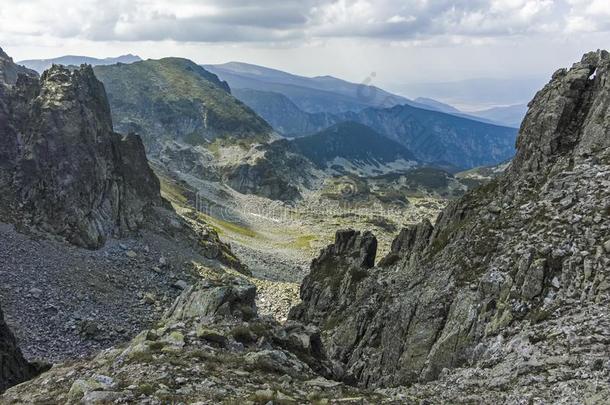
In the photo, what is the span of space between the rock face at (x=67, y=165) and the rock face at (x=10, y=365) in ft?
113

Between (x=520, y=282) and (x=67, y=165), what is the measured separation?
6538cm

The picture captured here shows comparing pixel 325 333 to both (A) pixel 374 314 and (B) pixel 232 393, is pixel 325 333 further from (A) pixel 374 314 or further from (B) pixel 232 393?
(B) pixel 232 393

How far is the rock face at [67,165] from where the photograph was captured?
66.2 m

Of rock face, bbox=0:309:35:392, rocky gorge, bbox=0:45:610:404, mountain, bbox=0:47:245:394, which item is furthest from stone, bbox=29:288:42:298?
rock face, bbox=0:309:35:392

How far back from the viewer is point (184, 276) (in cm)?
6694

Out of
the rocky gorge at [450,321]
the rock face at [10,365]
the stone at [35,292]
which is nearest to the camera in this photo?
the rocky gorge at [450,321]

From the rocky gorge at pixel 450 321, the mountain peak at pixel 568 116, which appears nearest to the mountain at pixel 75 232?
the rocky gorge at pixel 450 321

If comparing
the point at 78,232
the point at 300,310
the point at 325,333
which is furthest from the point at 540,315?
the point at 78,232

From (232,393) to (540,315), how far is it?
1503 centimetres

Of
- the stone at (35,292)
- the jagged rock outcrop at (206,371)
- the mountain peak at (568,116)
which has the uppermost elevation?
the mountain peak at (568,116)

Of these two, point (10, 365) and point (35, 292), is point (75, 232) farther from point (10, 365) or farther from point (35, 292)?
point (10, 365)

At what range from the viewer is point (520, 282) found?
2706 centimetres

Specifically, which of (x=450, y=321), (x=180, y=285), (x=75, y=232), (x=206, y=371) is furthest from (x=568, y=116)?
(x=75, y=232)

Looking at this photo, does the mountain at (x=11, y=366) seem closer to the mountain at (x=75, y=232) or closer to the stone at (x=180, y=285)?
the mountain at (x=75, y=232)
